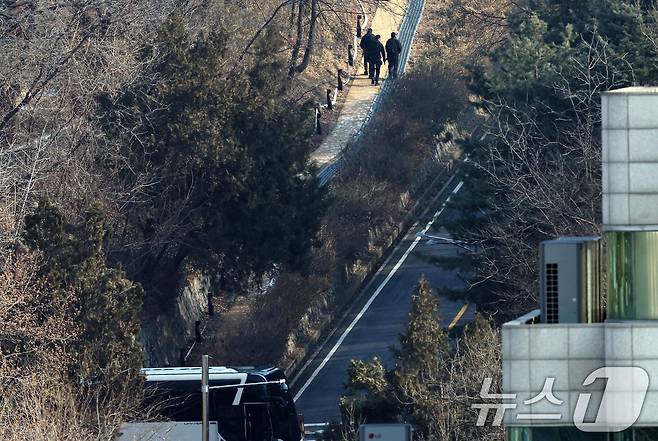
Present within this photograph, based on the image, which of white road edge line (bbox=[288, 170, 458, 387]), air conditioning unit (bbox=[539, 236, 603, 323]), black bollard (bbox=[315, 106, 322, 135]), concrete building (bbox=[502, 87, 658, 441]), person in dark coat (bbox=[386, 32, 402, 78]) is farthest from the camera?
person in dark coat (bbox=[386, 32, 402, 78])

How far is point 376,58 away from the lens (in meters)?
61.1

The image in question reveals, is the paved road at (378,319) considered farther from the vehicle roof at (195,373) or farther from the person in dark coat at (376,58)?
the person in dark coat at (376,58)

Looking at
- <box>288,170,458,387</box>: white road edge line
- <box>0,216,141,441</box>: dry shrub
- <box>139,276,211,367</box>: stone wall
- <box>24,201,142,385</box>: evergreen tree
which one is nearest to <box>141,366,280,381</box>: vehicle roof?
<box>24,201,142,385</box>: evergreen tree

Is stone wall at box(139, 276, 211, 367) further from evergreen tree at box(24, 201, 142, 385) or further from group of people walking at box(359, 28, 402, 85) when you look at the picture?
group of people walking at box(359, 28, 402, 85)

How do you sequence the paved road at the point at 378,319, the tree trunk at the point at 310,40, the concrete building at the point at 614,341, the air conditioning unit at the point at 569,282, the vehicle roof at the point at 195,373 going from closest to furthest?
1. the concrete building at the point at 614,341
2. the air conditioning unit at the point at 569,282
3. the vehicle roof at the point at 195,373
4. the paved road at the point at 378,319
5. the tree trunk at the point at 310,40

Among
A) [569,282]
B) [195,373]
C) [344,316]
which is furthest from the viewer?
[344,316]

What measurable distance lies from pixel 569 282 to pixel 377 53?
44840mm

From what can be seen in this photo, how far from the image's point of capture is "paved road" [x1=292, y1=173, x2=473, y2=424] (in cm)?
3922

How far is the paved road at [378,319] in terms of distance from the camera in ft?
129

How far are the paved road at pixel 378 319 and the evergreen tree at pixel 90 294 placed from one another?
7328mm

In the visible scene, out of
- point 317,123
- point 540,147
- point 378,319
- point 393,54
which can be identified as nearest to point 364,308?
point 378,319

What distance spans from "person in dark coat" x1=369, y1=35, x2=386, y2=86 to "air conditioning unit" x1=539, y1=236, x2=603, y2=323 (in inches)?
1750

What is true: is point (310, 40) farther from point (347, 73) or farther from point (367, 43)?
point (347, 73)

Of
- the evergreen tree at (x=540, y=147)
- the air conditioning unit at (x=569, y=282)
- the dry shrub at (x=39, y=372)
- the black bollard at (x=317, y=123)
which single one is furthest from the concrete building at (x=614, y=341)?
the black bollard at (x=317, y=123)
